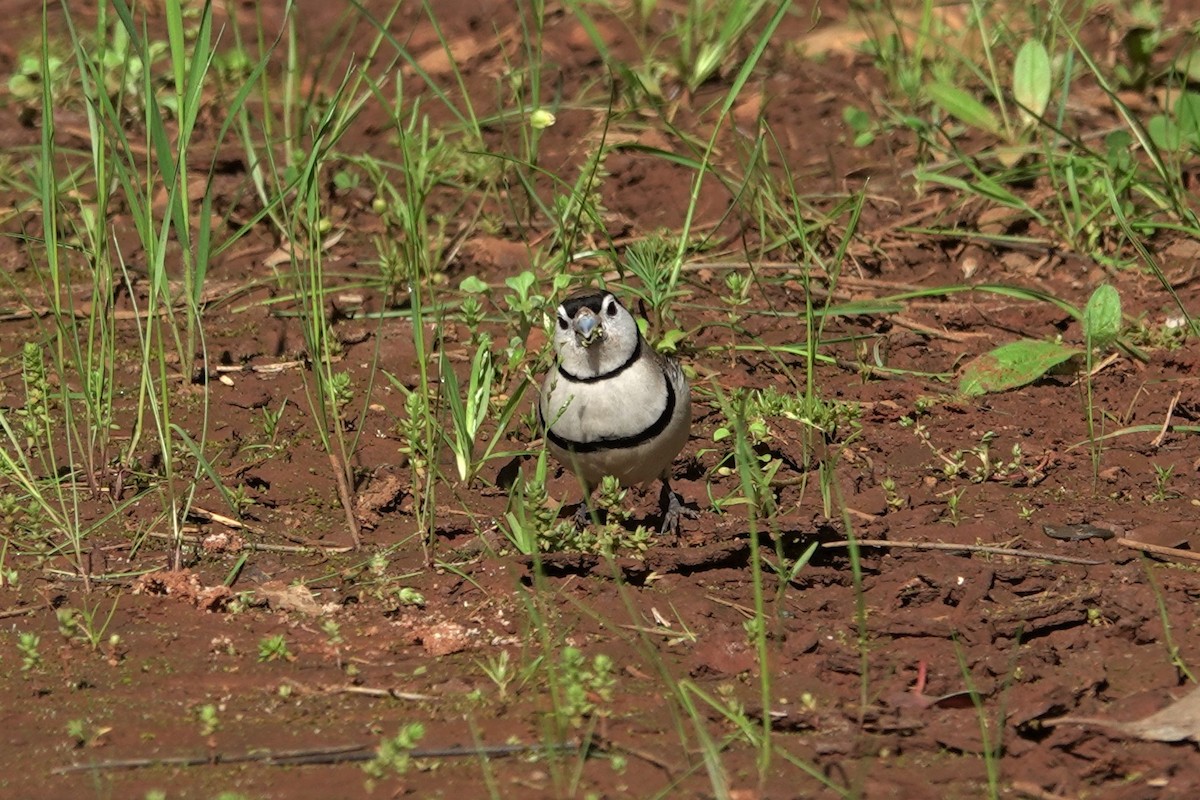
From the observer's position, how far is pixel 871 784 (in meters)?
3.41

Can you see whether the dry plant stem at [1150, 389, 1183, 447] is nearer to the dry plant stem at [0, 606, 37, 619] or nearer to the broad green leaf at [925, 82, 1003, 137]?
the broad green leaf at [925, 82, 1003, 137]

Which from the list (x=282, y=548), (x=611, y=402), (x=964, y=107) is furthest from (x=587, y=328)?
(x=964, y=107)

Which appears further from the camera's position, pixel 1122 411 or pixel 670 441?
pixel 1122 411

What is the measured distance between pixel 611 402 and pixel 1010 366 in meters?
1.50

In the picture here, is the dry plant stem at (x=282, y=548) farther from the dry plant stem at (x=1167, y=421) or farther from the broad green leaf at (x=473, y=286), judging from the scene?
the dry plant stem at (x=1167, y=421)

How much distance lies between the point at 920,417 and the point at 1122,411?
63 centimetres

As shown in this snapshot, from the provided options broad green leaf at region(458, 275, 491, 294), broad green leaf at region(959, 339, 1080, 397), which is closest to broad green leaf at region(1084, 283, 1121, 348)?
broad green leaf at region(959, 339, 1080, 397)

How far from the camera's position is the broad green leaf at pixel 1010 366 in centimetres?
534

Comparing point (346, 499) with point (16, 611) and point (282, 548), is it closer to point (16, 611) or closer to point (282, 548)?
point (282, 548)

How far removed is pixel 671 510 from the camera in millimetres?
4812

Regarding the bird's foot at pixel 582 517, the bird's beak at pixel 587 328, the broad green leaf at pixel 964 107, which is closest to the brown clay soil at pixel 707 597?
the bird's foot at pixel 582 517

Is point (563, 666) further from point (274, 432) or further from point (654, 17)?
point (654, 17)

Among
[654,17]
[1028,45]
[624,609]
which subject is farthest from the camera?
[654,17]

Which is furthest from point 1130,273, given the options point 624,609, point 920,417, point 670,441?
point 624,609
